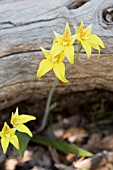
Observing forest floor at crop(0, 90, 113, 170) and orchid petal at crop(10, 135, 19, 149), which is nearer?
orchid petal at crop(10, 135, 19, 149)

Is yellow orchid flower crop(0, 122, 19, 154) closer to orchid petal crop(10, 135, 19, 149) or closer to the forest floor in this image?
orchid petal crop(10, 135, 19, 149)

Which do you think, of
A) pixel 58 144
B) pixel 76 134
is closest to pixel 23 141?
pixel 58 144

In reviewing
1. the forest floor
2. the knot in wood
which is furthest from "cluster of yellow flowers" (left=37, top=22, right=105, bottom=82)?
the forest floor

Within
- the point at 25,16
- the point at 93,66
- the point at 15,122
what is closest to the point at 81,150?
the point at 93,66

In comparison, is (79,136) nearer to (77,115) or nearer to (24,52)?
(77,115)

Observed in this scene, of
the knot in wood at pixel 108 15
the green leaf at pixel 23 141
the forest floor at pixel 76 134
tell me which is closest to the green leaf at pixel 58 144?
the forest floor at pixel 76 134

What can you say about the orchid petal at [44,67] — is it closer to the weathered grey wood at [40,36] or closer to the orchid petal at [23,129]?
the orchid petal at [23,129]
